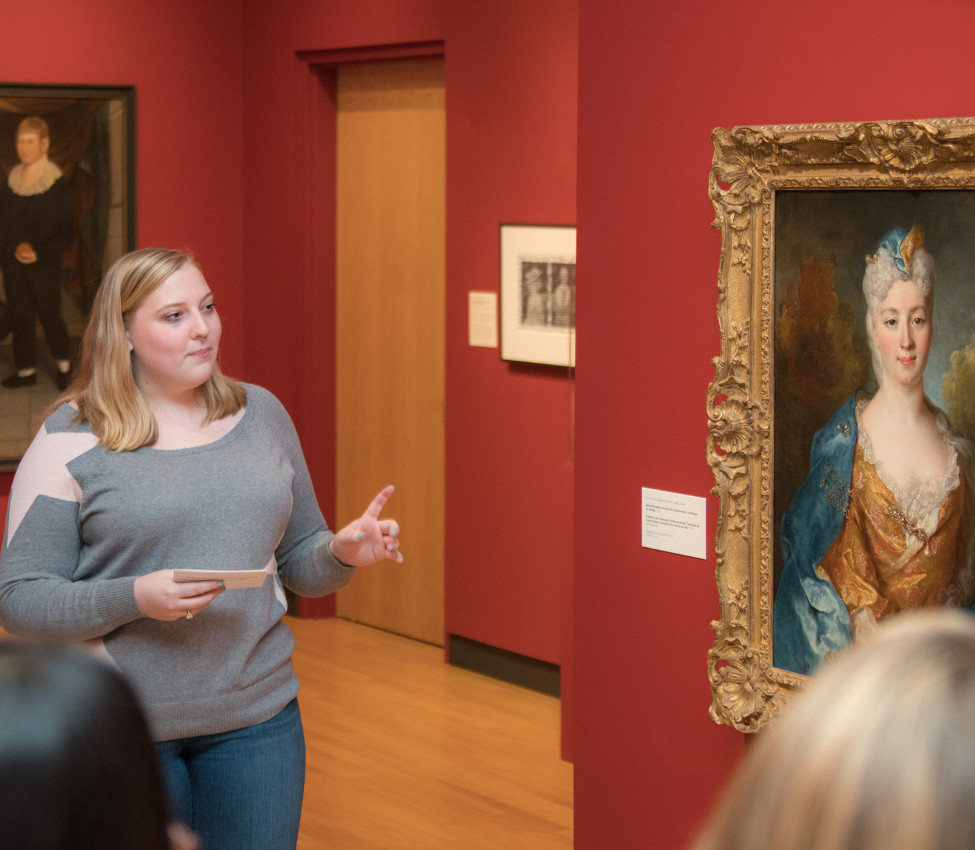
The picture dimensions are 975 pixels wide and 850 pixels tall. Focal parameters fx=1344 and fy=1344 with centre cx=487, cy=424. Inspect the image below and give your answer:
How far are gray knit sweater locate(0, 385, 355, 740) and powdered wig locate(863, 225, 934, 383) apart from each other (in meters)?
1.28

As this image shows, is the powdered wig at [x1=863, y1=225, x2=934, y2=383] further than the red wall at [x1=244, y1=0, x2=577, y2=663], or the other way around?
the red wall at [x1=244, y1=0, x2=577, y2=663]

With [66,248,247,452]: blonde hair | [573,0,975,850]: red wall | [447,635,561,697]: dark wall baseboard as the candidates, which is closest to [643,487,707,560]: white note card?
[573,0,975,850]: red wall

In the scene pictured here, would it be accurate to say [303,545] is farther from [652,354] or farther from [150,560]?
[652,354]

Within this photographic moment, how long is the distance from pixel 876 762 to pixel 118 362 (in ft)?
7.38

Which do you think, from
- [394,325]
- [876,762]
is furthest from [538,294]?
[876,762]

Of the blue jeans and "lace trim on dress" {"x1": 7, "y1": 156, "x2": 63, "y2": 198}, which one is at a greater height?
"lace trim on dress" {"x1": 7, "y1": 156, "x2": 63, "y2": 198}

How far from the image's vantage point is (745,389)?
287 cm

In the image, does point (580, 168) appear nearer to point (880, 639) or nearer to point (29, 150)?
point (880, 639)

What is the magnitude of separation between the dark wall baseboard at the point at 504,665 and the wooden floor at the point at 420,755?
56 mm

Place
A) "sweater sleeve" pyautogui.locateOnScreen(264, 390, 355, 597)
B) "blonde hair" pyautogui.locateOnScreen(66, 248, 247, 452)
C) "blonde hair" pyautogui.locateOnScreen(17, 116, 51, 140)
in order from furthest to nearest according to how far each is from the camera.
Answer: "blonde hair" pyautogui.locateOnScreen(17, 116, 51, 140) → "sweater sleeve" pyautogui.locateOnScreen(264, 390, 355, 597) → "blonde hair" pyautogui.locateOnScreen(66, 248, 247, 452)

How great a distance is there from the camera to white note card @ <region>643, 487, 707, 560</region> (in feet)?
10.3

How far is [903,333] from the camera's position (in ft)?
8.48

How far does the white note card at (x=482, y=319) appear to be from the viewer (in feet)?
20.9

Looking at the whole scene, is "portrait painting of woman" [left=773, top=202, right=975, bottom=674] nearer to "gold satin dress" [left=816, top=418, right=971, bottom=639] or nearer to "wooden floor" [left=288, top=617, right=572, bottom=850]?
"gold satin dress" [left=816, top=418, right=971, bottom=639]
